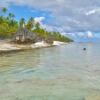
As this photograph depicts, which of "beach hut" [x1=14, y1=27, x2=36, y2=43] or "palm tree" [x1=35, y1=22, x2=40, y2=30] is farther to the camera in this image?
"palm tree" [x1=35, y1=22, x2=40, y2=30]

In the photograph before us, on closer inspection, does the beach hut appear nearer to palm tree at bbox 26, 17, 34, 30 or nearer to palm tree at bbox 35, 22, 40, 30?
palm tree at bbox 26, 17, 34, 30

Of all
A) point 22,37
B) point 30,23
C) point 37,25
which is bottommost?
point 22,37

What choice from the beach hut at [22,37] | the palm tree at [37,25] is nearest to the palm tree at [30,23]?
the palm tree at [37,25]

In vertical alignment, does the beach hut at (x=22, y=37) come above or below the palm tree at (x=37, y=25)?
below

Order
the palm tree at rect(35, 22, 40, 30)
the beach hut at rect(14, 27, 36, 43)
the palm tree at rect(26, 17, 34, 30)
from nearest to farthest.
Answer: the beach hut at rect(14, 27, 36, 43) → the palm tree at rect(26, 17, 34, 30) → the palm tree at rect(35, 22, 40, 30)

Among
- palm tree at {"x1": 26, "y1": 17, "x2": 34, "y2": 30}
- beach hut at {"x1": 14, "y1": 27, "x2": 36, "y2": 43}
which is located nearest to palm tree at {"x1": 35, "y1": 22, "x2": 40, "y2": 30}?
palm tree at {"x1": 26, "y1": 17, "x2": 34, "y2": 30}

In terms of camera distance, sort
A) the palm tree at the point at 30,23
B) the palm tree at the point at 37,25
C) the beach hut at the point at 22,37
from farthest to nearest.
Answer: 1. the palm tree at the point at 37,25
2. the palm tree at the point at 30,23
3. the beach hut at the point at 22,37

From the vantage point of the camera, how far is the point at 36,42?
97.8m

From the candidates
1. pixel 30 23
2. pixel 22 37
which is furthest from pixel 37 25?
pixel 22 37

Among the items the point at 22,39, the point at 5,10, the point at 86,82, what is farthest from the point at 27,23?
the point at 86,82

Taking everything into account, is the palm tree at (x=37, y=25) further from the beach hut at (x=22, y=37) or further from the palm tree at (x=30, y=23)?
the beach hut at (x=22, y=37)

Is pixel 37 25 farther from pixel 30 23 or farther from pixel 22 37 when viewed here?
pixel 22 37

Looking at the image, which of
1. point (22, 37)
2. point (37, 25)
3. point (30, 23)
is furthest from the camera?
point (37, 25)

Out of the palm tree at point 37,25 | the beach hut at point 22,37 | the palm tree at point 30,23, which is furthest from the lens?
the palm tree at point 37,25
